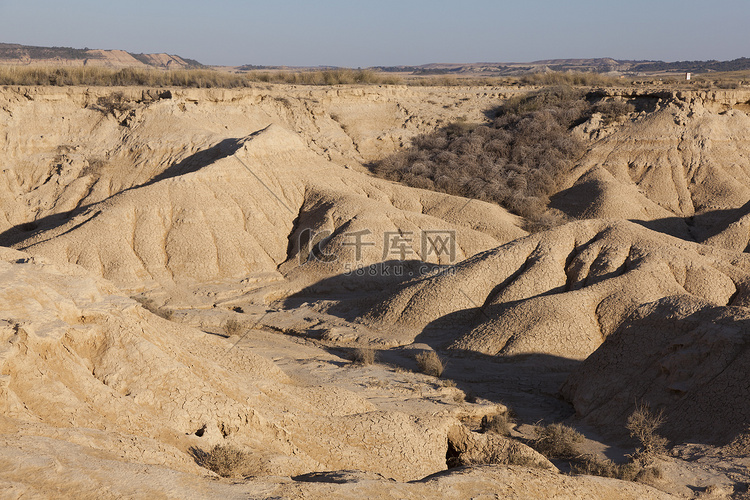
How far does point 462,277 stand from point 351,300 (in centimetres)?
351

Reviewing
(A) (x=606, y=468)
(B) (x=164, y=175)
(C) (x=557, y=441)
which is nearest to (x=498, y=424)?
(C) (x=557, y=441)

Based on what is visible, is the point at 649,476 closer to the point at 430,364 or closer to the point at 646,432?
the point at 646,432

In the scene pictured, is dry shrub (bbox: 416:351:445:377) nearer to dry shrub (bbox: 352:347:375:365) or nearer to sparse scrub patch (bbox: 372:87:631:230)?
dry shrub (bbox: 352:347:375:365)

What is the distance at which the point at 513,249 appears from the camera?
56.2 ft

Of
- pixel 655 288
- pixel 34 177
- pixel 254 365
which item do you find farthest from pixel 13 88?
pixel 655 288

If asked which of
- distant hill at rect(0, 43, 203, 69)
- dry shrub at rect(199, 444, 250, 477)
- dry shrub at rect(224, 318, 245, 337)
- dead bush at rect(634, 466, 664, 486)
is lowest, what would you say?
dry shrub at rect(224, 318, 245, 337)

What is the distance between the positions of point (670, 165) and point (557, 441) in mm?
24020

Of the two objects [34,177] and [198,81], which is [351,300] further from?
[198,81]

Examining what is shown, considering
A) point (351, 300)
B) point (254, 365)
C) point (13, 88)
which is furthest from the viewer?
point (13, 88)

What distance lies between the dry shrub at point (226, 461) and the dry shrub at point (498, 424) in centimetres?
487

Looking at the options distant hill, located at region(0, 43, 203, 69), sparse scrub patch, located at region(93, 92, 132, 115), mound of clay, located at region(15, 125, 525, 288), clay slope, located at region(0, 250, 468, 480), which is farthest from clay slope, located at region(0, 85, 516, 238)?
distant hill, located at region(0, 43, 203, 69)

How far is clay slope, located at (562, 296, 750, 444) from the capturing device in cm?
945

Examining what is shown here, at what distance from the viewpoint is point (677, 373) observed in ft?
34.2

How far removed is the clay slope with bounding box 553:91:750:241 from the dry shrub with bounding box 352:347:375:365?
1647cm
